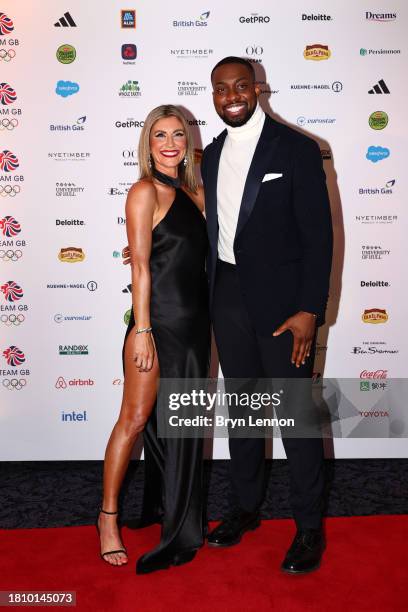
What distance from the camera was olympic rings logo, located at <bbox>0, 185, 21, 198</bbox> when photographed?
3824mm

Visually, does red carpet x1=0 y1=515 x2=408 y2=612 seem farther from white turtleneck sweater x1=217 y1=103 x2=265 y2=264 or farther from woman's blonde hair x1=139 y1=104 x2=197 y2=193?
woman's blonde hair x1=139 y1=104 x2=197 y2=193

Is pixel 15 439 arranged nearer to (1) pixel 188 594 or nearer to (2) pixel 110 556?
(2) pixel 110 556

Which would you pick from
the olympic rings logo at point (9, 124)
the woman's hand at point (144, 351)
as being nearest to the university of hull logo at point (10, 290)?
the olympic rings logo at point (9, 124)

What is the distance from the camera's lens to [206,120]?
3834mm

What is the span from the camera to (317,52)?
12.4 ft

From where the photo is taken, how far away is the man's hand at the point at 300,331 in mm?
2535

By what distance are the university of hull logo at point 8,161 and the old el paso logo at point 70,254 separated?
0.58m

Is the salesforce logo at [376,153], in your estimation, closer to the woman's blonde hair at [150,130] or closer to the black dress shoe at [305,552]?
the woman's blonde hair at [150,130]

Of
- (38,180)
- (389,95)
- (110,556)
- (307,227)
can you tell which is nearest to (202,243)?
(307,227)

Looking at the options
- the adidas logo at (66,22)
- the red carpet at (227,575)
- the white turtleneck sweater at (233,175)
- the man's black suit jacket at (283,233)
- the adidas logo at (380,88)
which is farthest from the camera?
the adidas logo at (380,88)

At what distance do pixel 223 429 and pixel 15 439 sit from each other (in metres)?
1.34

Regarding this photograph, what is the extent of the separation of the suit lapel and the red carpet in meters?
1.39

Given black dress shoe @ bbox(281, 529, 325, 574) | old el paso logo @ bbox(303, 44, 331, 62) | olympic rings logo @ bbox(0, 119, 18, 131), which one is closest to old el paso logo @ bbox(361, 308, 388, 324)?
old el paso logo @ bbox(303, 44, 331, 62)

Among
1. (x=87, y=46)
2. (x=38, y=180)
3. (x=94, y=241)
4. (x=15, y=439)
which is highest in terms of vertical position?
(x=87, y=46)
